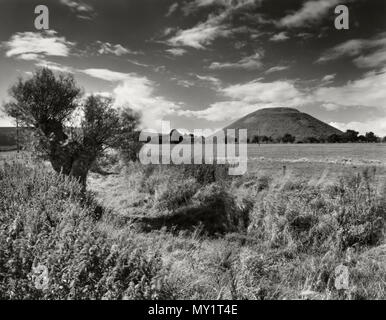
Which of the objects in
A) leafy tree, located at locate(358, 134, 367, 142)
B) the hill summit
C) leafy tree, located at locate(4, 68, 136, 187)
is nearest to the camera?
leafy tree, located at locate(4, 68, 136, 187)

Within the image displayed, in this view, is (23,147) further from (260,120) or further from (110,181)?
(260,120)

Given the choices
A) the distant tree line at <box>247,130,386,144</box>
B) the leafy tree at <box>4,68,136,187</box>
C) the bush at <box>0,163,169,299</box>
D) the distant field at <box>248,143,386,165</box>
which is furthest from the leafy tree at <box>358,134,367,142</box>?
the bush at <box>0,163,169,299</box>

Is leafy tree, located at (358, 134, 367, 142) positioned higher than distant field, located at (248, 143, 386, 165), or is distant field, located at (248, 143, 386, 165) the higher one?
leafy tree, located at (358, 134, 367, 142)

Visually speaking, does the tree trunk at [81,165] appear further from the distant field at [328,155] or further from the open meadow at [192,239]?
the distant field at [328,155]

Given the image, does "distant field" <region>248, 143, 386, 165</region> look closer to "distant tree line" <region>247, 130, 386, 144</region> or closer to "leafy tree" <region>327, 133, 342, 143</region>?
"leafy tree" <region>327, 133, 342, 143</region>

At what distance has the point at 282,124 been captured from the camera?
159 meters

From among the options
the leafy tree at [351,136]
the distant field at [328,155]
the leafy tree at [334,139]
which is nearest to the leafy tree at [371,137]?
the leafy tree at [351,136]

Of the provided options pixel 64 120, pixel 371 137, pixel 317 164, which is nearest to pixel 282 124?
pixel 371 137

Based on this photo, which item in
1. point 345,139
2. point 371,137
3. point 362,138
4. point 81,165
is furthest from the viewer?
point 362,138

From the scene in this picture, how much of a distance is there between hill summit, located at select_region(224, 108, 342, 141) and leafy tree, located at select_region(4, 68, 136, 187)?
131010mm

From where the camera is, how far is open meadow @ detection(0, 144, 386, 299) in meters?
4.34

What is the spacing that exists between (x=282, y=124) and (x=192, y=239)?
157754 millimetres

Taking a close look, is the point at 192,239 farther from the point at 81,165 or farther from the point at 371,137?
the point at 371,137
